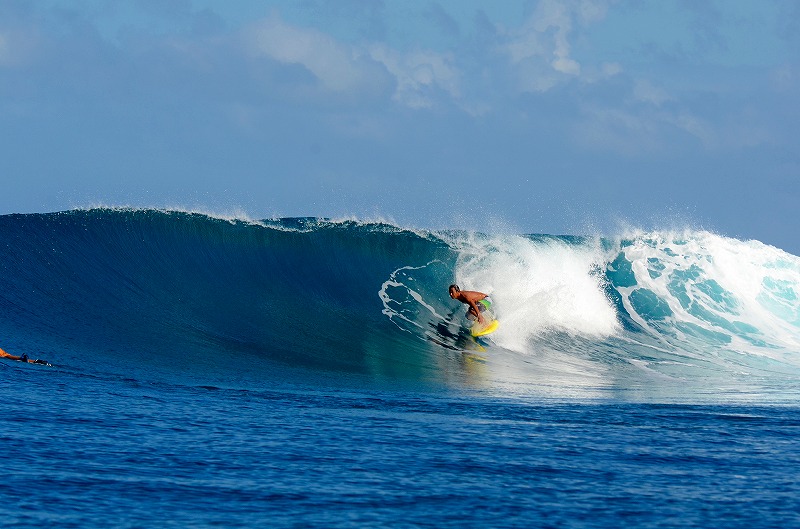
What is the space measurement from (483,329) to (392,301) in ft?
8.25

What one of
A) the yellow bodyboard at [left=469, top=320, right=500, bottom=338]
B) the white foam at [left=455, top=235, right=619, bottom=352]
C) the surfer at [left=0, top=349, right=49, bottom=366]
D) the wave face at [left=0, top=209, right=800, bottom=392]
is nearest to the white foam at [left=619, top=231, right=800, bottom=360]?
the wave face at [left=0, top=209, right=800, bottom=392]

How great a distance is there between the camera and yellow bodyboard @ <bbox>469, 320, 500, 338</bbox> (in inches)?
637

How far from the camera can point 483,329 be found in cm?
1627

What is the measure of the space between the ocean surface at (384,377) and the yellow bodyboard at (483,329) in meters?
0.16

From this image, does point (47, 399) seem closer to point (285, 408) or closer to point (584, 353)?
point (285, 408)

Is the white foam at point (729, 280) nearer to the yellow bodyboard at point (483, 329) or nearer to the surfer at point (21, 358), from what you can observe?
the yellow bodyboard at point (483, 329)

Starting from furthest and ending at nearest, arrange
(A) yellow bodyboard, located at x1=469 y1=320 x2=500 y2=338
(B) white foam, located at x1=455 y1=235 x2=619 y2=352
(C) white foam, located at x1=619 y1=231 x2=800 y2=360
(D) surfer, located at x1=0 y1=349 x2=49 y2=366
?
(C) white foam, located at x1=619 y1=231 x2=800 y2=360, (B) white foam, located at x1=455 y1=235 x2=619 y2=352, (A) yellow bodyboard, located at x1=469 y1=320 x2=500 y2=338, (D) surfer, located at x1=0 y1=349 x2=49 y2=366

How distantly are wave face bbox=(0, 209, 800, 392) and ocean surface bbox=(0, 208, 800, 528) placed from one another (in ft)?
0.25

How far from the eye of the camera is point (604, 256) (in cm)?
2186

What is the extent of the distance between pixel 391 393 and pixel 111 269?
345 inches

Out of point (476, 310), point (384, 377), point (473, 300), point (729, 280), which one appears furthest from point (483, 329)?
point (729, 280)

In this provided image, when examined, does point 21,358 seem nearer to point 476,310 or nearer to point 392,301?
point 476,310

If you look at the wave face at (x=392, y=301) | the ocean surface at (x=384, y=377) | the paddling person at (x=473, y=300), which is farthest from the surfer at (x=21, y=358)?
the paddling person at (x=473, y=300)

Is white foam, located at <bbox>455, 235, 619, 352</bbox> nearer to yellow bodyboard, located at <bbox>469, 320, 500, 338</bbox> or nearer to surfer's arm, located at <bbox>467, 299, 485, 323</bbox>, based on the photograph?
yellow bodyboard, located at <bbox>469, 320, 500, 338</bbox>
